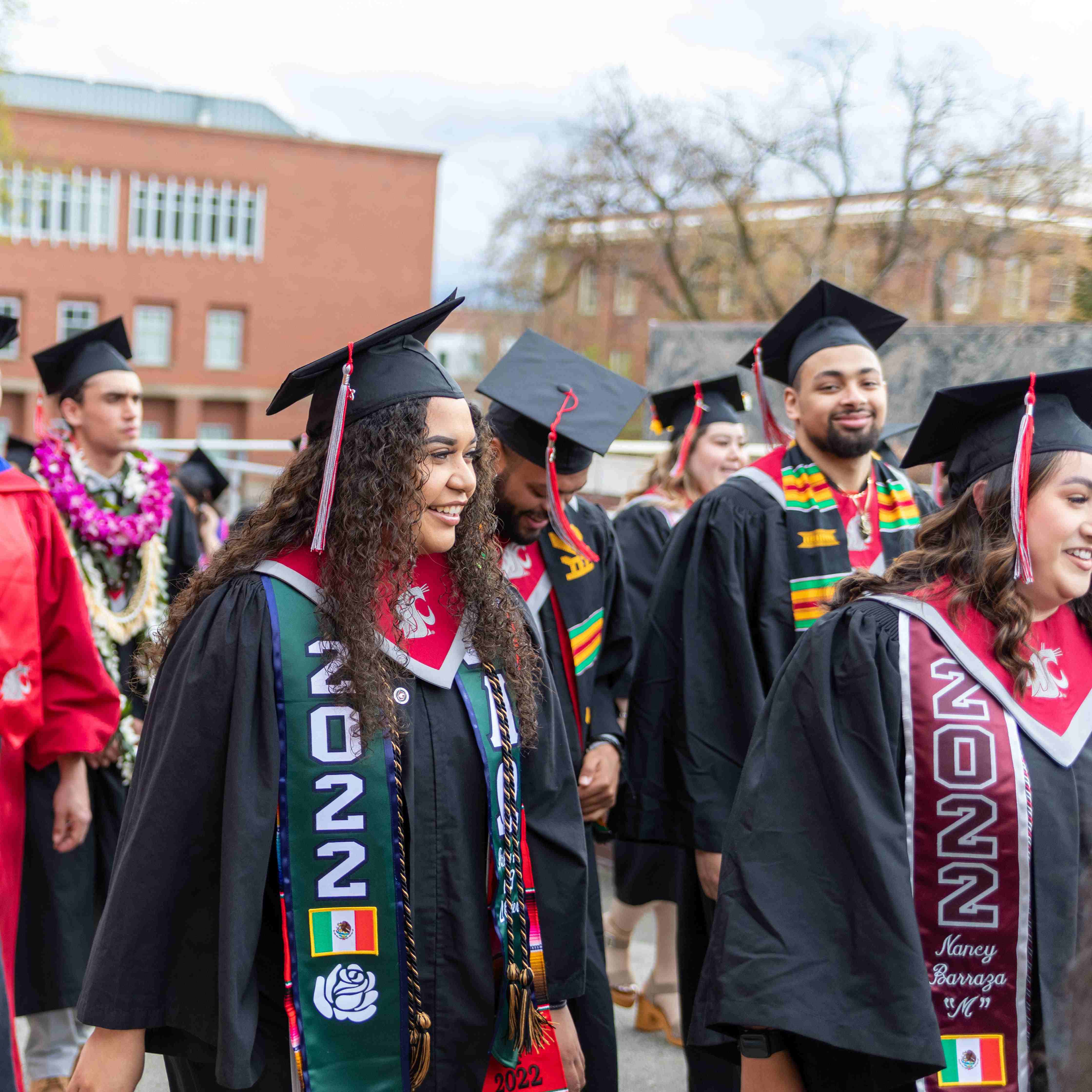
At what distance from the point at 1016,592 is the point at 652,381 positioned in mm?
9154

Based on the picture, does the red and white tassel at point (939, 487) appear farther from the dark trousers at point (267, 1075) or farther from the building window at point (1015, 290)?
the building window at point (1015, 290)

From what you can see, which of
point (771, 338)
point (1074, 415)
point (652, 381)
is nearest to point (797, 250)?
point (652, 381)

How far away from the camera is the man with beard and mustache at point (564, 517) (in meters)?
3.33

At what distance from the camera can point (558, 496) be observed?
3.34 metres

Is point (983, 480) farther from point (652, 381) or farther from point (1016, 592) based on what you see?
point (652, 381)

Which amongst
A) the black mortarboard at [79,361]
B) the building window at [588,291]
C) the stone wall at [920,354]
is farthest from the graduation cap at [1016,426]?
the building window at [588,291]

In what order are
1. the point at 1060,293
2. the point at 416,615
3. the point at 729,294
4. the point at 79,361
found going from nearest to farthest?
the point at 416,615, the point at 79,361, the point at 1060,293, the point at 729,294

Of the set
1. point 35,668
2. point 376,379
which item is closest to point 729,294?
point 35,668

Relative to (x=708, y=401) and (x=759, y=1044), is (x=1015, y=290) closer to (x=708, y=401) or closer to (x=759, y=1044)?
(x=708, y=401)

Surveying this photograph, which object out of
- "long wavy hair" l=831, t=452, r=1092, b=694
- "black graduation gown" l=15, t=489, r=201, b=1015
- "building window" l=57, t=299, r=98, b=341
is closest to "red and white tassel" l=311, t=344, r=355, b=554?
"long wavy hair" l=831, t=452, r=1092, b=694

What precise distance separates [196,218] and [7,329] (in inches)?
1391

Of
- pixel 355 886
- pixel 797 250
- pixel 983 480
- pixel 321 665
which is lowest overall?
pixel 355 886

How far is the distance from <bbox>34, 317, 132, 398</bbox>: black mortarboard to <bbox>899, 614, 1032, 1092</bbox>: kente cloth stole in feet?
11.4

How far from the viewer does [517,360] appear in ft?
11.6
